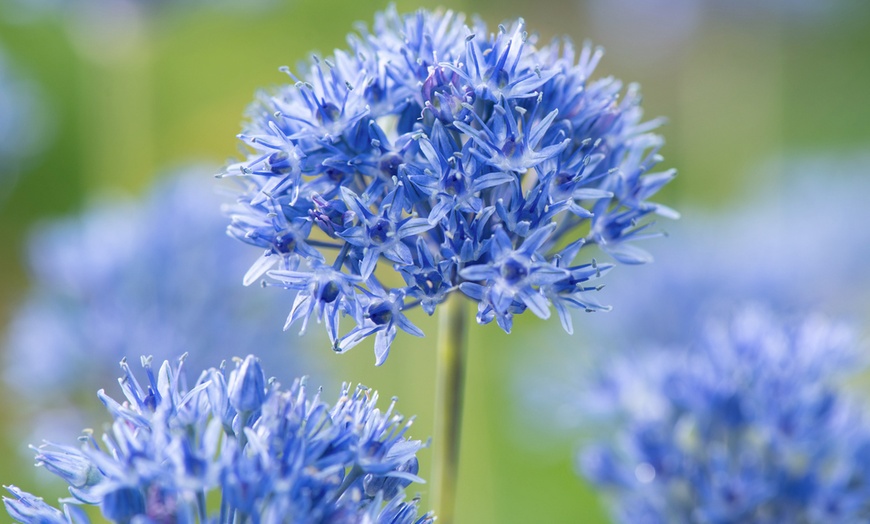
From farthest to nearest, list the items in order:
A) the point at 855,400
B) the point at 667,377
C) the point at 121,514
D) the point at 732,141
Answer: the point at 732,141 < the point at 855,400 < the point at 667,377 < the point at 121,514

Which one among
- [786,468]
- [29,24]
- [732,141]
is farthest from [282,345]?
[29,24]

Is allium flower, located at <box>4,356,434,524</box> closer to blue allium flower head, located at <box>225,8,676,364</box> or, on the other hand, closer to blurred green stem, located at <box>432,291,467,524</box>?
blue allium flower head, located at <box>225,8,676,364</box>

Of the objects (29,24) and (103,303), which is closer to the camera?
(103,303)

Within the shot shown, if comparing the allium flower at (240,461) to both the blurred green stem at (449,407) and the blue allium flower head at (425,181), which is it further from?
the blurred green stem at (449,407)

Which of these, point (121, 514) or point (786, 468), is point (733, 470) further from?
point (121, 514)

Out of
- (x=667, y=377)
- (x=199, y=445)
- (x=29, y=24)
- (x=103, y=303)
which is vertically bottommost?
(x=199, y=445)

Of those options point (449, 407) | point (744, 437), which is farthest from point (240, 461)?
point (744, 437)
